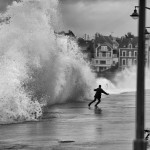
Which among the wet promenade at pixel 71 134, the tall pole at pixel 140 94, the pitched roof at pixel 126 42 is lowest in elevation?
the wet promenade at pixel 71 134

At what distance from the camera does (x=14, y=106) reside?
2883cm

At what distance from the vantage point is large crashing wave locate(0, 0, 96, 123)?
1448 inches

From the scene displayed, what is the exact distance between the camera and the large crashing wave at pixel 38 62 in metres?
36.8

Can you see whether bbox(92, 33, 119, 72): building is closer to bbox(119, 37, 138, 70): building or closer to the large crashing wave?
bbox(119, 37, 138, 70): building

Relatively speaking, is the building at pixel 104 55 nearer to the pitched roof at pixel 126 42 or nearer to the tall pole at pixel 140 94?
the pitched roof at pixel 126 42

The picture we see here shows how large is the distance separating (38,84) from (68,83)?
10.6m

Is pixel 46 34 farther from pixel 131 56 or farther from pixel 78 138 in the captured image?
pixel 131 56

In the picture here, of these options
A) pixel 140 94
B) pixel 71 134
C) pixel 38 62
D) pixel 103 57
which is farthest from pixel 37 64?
pixel 103 57

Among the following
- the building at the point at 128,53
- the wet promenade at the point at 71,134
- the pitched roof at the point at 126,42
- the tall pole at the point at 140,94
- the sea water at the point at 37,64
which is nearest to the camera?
the tall pole at the point at 140,94

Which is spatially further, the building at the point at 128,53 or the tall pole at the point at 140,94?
the building at the point at 128,53

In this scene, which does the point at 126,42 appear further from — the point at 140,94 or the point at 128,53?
the point at 140,94

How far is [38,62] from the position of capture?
43688mm

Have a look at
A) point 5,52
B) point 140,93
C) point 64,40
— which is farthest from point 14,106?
point 64,40

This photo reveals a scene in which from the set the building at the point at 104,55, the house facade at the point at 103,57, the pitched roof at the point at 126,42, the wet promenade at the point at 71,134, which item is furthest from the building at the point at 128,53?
the wet promenade at the point at 71,134
